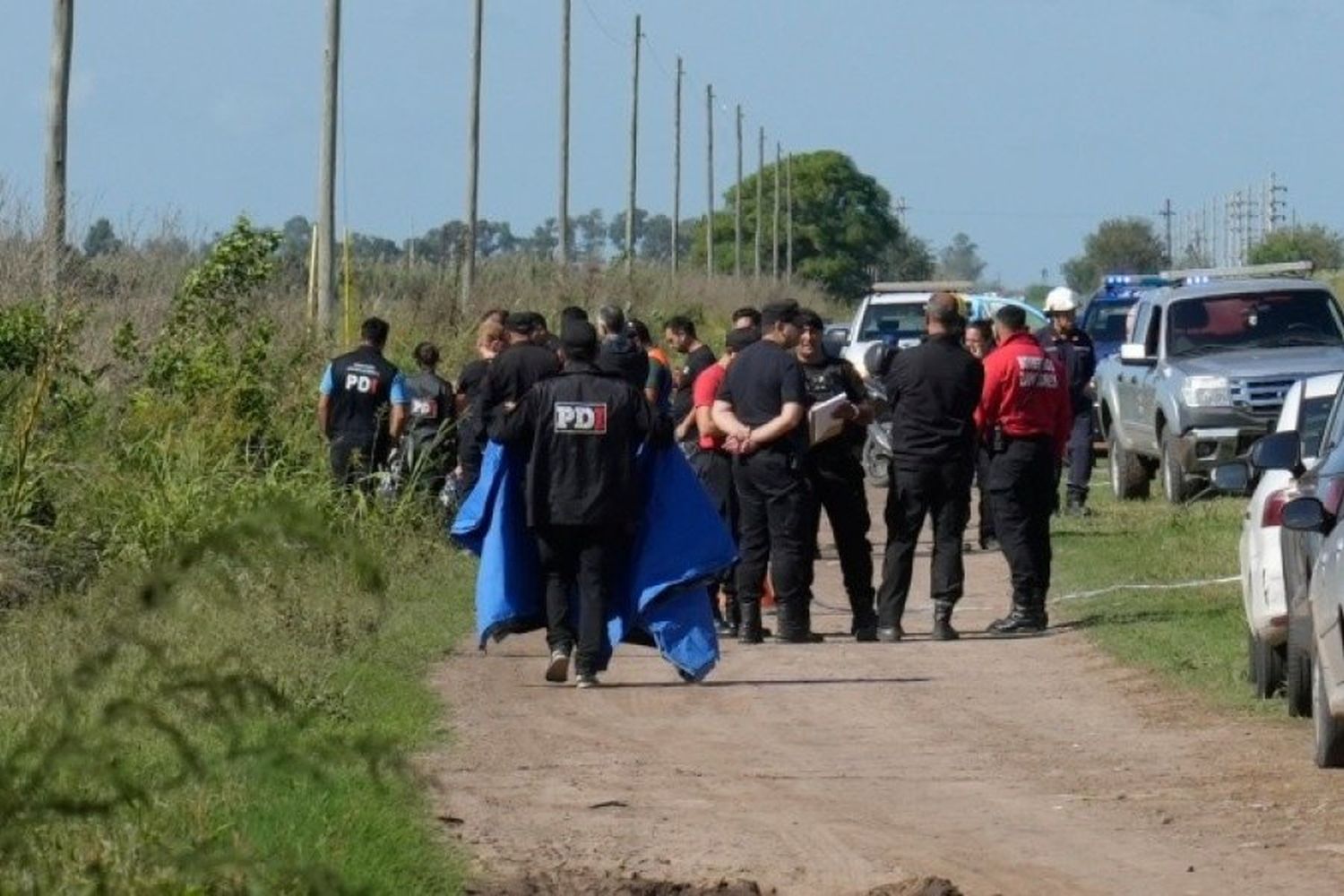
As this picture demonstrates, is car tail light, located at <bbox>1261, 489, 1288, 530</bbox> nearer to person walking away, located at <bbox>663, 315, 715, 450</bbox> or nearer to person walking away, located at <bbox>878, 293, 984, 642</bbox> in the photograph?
person walking away, located at <bbox>878, 293, 984, 642</bbox>

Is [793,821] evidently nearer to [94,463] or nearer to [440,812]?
[440,812]

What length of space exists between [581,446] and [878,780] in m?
3.19

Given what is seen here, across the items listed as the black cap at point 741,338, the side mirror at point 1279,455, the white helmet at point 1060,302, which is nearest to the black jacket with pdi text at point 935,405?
the black cap at point 741,338

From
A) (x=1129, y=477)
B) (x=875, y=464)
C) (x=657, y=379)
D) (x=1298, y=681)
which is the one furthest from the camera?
(x=875, y=464)

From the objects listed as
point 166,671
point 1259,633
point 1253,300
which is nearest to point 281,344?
point 1253,300

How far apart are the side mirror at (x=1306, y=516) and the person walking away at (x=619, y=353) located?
12.9 ft

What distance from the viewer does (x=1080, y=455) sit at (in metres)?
24.2

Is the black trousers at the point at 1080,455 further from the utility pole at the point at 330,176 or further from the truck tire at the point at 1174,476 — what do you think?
the utility pole at the point at 330,176

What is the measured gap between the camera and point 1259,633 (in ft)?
42.1

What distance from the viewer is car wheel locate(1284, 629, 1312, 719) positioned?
11875mm

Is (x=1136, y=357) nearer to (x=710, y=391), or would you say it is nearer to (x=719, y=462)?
(x=719, y=462)

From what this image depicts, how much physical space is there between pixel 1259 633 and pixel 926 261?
131823 mm

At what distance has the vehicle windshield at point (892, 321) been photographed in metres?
33.1

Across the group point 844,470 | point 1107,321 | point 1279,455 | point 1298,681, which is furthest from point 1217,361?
point 1298,681
